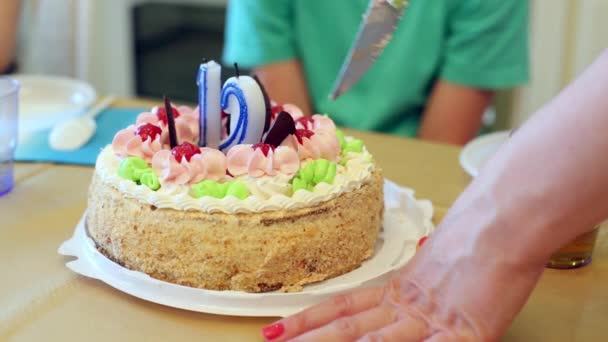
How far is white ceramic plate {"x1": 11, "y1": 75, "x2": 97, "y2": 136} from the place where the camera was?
1.41 meters

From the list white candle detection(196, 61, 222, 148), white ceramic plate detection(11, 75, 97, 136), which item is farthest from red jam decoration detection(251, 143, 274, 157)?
white ceramic plate detection(11, 75, 97, 136)

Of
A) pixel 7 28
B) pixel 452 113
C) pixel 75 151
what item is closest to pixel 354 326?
pixel 75 151

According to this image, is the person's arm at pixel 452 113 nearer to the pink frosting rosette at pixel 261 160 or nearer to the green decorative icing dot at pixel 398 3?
the green decorative icing dot at pixel 398 3

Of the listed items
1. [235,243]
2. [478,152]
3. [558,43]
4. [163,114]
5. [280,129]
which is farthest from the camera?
[558,43]

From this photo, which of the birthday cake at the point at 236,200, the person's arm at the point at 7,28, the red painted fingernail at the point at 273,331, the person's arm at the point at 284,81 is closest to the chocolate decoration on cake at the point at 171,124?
the birthday cake at the point at 236,200

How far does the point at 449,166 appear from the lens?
1334 millimetres

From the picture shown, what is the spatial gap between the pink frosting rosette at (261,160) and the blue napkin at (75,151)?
48 centimetres

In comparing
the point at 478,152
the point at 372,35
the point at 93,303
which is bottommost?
the point at 93,303

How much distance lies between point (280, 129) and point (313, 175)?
77mm

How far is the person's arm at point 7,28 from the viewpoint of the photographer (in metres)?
1.84

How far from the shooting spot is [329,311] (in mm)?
782

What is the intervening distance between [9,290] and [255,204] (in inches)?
12.6

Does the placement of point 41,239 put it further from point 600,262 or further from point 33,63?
point 33,63

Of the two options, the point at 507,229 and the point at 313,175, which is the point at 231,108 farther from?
the point at 507,229
